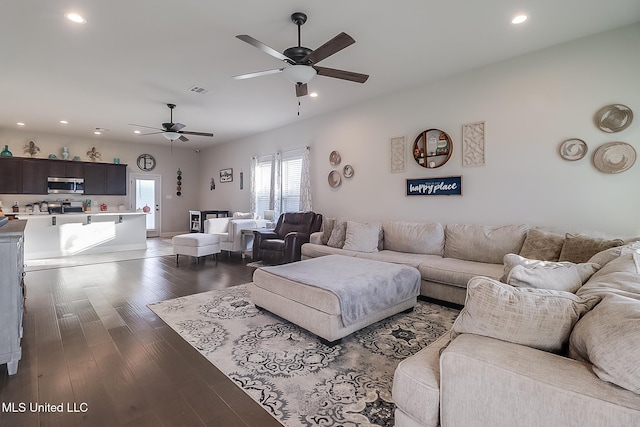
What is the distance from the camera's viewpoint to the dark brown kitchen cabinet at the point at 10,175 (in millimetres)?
7238

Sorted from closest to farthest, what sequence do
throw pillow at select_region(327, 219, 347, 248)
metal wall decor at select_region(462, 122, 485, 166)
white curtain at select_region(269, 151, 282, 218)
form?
metal wall decor at select_region(462, 122, 485, 166)
throw pillow at select_region(327, 219, 347, 248)
white curtain at select_region(269, 151, 282, 218)

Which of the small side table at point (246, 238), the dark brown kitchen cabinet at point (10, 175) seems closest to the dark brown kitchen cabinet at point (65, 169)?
the dark brown kitchen cabinet at point (10, 175)

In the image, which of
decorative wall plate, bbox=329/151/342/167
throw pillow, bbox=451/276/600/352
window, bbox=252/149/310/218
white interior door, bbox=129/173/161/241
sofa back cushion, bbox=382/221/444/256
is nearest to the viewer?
throw pillow, bbox=451/276/600/352

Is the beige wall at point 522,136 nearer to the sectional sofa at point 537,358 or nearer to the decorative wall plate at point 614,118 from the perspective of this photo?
the decorative wall plate at point 614,118

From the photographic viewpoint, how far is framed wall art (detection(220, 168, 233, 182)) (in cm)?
891

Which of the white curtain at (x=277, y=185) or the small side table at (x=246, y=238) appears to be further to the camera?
the white curtain at (x=277, y=185)

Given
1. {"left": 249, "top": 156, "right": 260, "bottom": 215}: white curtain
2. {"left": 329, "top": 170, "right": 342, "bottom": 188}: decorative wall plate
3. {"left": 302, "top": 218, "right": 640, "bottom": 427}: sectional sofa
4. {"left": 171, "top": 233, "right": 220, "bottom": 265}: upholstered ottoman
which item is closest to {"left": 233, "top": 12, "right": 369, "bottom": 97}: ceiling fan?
{"left": 302, "top": 218, "right": 640, "bottom": 427}: sectional sofa

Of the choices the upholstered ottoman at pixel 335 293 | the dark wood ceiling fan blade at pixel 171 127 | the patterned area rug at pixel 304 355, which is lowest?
the patterned area rug at pixel 304 355

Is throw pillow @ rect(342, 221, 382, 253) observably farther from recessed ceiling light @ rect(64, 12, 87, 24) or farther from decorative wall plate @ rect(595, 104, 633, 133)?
recessed ceiling light @ rect(64, 12, 87, 24)

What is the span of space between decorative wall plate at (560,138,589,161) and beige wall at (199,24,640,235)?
1.9 inches

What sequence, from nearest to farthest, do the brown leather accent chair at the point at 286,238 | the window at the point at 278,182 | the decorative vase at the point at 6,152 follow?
1. the brown leather accent chair at the point at 286,238
2. the window at the point at 278,182
3. the decorative vase at the point at 6,152

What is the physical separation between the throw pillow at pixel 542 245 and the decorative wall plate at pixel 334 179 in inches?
127

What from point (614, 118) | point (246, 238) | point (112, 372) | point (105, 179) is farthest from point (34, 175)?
point (614, 118)

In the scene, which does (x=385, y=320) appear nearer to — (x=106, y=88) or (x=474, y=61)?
(x=474, y=61)
